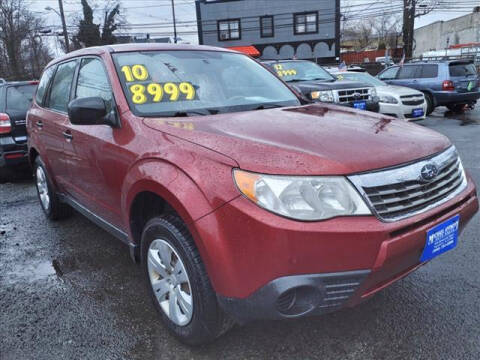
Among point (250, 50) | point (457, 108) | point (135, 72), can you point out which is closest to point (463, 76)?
point (457, 108)

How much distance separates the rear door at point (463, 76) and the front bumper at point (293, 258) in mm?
12331

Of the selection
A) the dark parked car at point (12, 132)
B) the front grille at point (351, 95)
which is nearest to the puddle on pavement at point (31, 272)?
the dark parked car at point (12, 132)

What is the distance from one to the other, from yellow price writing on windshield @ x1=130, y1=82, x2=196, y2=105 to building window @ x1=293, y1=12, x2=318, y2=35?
30.7 metres

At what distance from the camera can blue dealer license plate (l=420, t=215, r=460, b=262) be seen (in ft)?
6.68

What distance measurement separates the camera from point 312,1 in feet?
99.3

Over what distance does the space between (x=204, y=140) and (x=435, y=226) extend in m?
1.24

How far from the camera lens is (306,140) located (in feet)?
6.81

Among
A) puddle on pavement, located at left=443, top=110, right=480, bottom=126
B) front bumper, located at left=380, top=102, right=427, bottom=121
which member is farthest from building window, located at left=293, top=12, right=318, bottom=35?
front bumper, located at left=380, top=102, right=427, bottom=121

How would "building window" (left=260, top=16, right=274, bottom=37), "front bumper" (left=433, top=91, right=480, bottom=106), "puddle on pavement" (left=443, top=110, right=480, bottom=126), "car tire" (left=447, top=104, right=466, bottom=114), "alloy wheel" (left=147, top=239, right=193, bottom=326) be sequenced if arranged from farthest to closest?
"building window" (left=260, top=16, right=274, bottom=37), "car tire" (left=447, top=104, right=466, bottom=114), "front bumper" (left=433, top=91, right=480, bottom=106), "puddle on pavement" (left=443, top=110, right=480, bottom=126), "alloy wheel" (left=147, top=239, right=193, bottom=326)

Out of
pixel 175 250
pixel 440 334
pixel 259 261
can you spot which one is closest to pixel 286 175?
pixel 259 261

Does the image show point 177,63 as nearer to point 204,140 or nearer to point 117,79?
point 117,79

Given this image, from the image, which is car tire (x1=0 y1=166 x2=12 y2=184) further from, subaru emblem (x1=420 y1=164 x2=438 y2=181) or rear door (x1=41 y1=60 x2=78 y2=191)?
subaru emblem (x1=420 y1=164 x2=438 y2=181)

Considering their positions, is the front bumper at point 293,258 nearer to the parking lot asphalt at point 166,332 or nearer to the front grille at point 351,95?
the parking lot asphalt at point 166,332

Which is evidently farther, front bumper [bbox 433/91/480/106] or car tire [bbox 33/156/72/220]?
front bumper [bbox 433/91/480/106]
